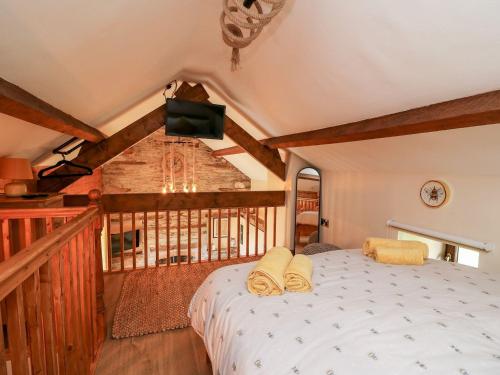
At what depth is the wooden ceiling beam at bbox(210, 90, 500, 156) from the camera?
1406 millimetres

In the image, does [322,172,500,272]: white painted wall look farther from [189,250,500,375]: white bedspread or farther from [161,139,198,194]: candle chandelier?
[161,139,198,194]: candle chandelier

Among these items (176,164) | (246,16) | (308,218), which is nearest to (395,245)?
(246,16)

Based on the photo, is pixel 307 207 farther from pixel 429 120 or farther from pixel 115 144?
pixel 115 144

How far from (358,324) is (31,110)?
224 cm

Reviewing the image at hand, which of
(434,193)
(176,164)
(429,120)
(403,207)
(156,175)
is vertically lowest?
(403,207)

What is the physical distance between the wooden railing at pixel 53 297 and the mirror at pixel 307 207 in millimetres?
2987

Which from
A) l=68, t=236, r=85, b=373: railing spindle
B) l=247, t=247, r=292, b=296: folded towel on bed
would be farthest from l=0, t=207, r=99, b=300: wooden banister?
l=247, t=247, r=292, b=296: folded towel on bed

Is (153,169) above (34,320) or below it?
above

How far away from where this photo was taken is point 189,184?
6.05 meters

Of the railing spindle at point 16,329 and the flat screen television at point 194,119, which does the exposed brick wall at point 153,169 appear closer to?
the flat screen television at point 194,119

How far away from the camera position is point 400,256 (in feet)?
6.67

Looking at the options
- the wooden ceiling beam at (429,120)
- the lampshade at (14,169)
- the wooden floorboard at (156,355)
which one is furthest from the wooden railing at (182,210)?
the wooden ceiling beam at (429,120)

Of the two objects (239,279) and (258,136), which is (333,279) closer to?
(239,279)

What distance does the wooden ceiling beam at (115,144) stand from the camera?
3332 mm
